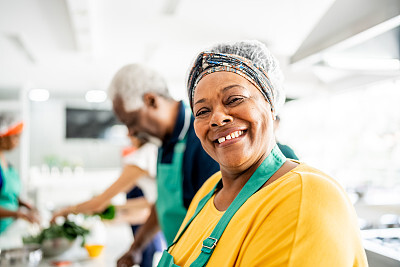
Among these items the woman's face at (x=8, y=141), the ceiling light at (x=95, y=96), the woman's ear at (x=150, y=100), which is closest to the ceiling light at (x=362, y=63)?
the woman's ear at (x=150, y=100)

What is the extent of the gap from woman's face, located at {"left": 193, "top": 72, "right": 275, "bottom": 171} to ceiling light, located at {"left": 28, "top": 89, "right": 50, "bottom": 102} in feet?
26.8

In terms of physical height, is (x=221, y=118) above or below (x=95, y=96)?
above

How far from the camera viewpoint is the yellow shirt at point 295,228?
688mm

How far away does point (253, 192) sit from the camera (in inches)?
35.1

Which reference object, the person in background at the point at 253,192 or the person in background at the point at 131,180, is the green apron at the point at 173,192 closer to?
the person in background at the point at 131,180

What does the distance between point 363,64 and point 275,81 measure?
1.00 metres

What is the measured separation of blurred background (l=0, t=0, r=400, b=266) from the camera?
1.68 metres

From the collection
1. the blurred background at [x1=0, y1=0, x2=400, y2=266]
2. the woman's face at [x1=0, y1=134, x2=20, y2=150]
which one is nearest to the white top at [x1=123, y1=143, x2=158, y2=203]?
the blurred background at [x1=0, y1=0, x2=400, y2=266]

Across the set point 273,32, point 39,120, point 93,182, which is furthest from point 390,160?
point 39,120

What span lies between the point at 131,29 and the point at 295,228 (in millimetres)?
4291

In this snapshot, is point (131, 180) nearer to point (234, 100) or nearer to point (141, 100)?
point (141, 100)

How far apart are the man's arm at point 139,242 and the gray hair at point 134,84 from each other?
0.71 metres

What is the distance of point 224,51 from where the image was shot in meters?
0.99

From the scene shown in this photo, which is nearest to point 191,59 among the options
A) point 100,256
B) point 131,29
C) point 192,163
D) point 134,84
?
point 134,84
